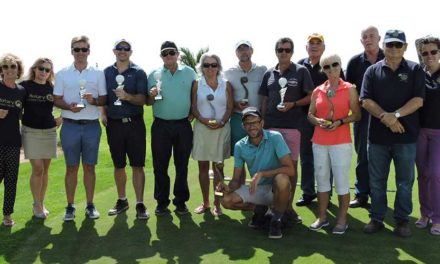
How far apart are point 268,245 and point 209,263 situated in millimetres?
815

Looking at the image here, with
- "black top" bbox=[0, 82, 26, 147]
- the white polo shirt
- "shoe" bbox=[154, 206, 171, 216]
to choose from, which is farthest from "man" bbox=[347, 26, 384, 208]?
"black top" bbox=[0, 82, 26, 147]

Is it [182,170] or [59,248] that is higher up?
[182,170]

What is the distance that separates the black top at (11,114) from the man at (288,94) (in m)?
3.17

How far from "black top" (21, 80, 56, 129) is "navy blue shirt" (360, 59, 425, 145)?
4016 mm

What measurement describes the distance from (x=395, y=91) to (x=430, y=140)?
0.79 meters

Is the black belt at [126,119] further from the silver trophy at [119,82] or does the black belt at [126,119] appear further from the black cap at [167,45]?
the black cap at [167,45]

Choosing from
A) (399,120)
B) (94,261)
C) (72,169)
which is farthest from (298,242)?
(72,169)

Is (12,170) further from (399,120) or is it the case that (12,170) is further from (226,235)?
(399,120)

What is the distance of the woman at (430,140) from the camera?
5.38 m

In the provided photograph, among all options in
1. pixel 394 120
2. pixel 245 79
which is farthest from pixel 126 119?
pixel 394 120

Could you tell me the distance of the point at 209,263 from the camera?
4.71 meters

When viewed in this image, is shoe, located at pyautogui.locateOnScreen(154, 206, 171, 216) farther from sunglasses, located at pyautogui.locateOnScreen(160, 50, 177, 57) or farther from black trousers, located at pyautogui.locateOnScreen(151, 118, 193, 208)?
sunglasses, located at pyautogui.locateOnScreen(160, 50, 177, 57)

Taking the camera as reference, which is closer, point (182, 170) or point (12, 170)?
point (12, 170)

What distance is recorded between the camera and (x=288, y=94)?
19.4 feet
